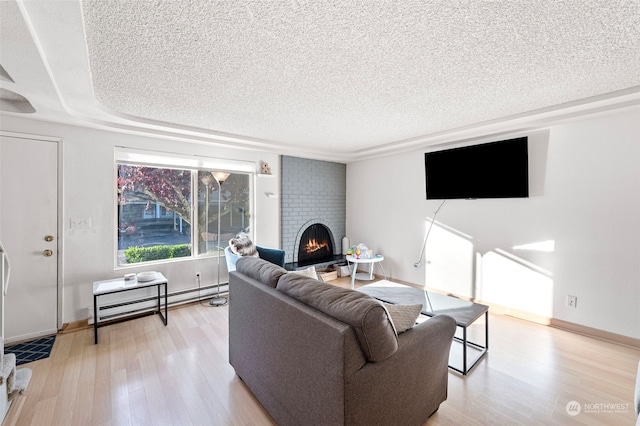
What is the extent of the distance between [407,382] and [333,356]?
1.74 feet

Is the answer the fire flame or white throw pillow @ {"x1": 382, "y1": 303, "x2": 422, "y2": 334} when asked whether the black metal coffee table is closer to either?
white throw pillow @ {"x1": 382, "y1": 303, "x2": 422, "y2": 334}

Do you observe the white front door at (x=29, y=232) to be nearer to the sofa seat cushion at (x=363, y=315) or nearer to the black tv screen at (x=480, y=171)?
the sofa seat cushion at (x=363, y=315)

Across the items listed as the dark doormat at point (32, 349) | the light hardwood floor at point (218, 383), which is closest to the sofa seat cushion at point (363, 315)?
the light hardwood floor at point (218, 383)

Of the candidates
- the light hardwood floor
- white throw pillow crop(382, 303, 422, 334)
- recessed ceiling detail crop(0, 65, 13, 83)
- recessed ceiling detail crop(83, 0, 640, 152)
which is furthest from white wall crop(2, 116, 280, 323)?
white throw pillow crop(382, 303, 422, 334)

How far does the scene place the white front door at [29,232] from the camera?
8.63 feet

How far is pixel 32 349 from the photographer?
255 centimetres

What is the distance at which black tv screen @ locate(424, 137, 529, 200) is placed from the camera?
126 inches

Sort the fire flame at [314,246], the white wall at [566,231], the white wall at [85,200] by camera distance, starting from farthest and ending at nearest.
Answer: the fire flame at [314,246]
the white wall at [85,200]
the white wall at [566,231]

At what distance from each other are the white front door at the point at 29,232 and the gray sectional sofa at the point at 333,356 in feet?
7.91

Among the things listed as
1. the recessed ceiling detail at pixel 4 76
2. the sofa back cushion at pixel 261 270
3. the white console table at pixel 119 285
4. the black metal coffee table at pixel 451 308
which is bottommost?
the black metal coffee table at pixel 451 308

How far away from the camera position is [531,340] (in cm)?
275

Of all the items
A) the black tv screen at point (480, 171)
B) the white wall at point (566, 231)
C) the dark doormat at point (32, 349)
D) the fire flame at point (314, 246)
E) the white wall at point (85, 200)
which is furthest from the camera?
the fire flame at point (314, 246)

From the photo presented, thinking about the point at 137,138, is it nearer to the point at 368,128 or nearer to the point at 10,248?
the point at 10,248

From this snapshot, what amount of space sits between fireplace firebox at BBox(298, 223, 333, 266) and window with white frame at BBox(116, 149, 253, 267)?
113 cm
